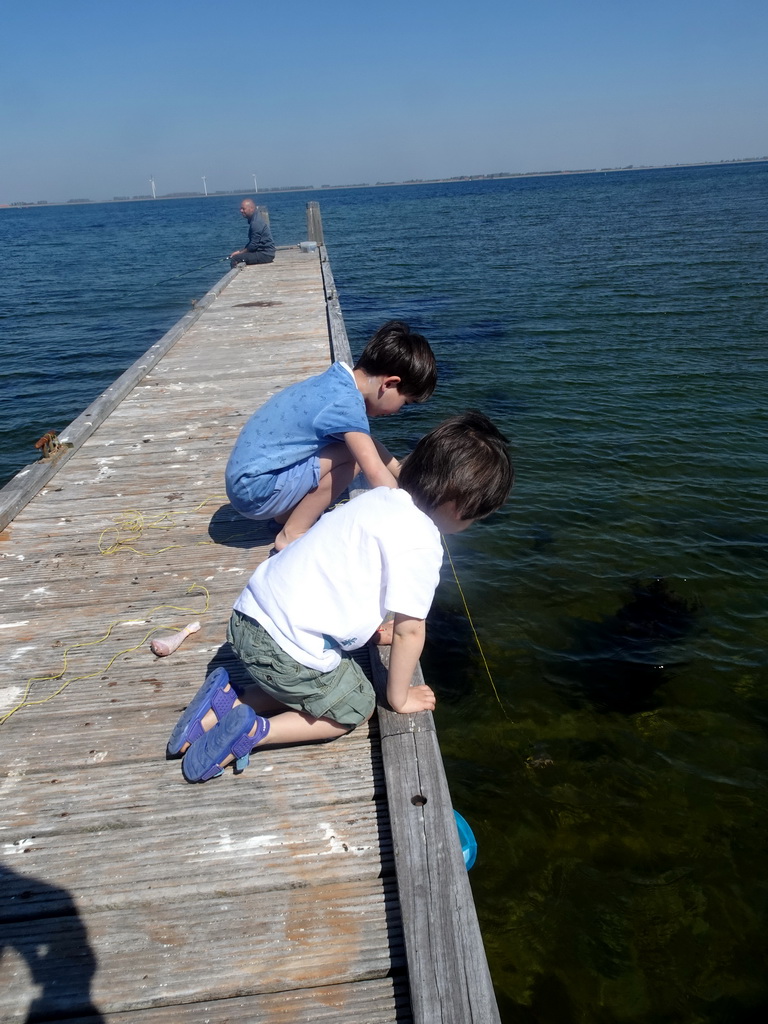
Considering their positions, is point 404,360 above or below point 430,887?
above

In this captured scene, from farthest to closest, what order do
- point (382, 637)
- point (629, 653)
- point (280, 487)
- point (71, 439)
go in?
point (71, 439), point (629, 653), point (280, 487), point (382, 637)

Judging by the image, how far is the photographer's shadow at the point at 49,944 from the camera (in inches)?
78.1

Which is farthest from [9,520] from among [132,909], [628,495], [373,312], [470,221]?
[470,221]

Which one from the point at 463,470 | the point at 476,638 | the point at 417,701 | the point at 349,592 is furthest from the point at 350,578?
the point at 476,638

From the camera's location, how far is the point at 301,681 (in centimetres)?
264

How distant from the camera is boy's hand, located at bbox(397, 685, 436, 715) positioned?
9.21ft

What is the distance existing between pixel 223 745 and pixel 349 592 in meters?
0.76

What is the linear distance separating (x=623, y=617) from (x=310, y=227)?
822 inches

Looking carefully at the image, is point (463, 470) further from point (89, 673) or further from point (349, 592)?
point (89, 673)

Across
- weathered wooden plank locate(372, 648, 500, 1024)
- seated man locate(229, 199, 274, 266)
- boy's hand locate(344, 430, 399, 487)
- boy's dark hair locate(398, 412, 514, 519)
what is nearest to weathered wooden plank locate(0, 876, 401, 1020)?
weathered wooden plank locate(372, 648, 500, 1024)

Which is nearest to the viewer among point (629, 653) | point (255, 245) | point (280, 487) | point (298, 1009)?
point (298, 1009)

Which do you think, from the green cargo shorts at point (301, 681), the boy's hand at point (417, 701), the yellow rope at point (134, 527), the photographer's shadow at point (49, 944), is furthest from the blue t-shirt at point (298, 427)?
the photographer's shadow at point (49, 944)

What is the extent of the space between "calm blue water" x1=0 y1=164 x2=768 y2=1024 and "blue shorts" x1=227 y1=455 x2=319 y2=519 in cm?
186

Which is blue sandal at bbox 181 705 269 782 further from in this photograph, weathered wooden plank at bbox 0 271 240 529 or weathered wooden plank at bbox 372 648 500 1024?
weathered wooden plank at bbox 0 271 240 529
